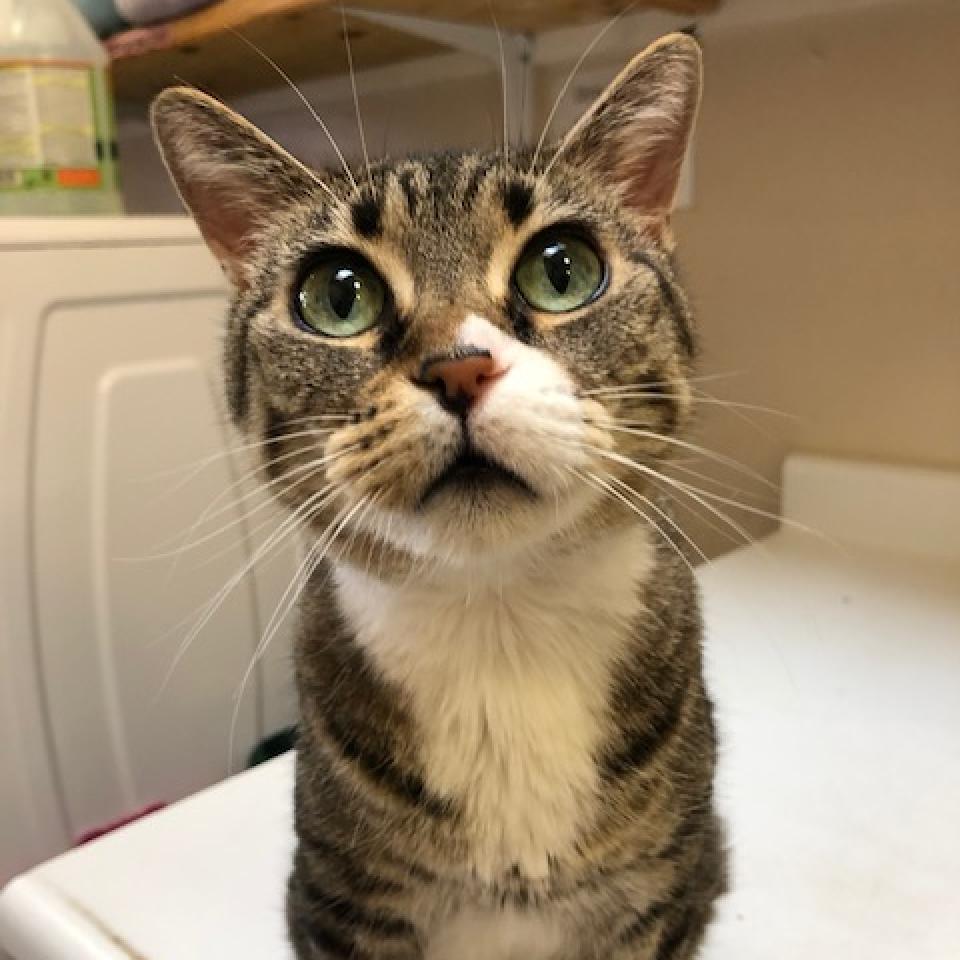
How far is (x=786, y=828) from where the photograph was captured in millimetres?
780

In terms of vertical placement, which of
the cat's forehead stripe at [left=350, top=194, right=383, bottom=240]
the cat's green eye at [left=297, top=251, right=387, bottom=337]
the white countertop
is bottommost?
the white countertop

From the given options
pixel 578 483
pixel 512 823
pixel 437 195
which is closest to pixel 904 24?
pixel 437 195

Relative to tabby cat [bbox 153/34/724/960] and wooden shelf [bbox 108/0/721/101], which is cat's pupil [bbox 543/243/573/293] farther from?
wooden shelf [bbox 108/0/721/101]

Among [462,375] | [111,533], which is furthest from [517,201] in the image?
[111,533]

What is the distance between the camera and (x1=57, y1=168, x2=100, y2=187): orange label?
118 centimetres

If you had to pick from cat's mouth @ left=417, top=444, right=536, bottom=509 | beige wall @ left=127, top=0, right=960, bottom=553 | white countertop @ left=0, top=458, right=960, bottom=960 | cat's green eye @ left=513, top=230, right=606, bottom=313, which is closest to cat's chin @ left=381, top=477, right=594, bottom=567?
cat's mouth @ left=417, top=444, right=536, bottom=509

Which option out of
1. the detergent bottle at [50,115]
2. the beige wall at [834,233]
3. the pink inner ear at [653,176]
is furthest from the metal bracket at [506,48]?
the pink inner ear at [653,176]

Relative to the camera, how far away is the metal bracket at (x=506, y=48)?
1.31 m

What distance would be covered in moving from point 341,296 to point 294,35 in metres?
0.83

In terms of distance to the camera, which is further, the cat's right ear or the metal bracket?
the metal bracket

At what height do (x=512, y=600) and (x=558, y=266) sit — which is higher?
(x=558, y=266)

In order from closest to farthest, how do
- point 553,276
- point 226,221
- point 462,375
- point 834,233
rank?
point 462,375 < point 553,276 < point 226,221 < point 834,233

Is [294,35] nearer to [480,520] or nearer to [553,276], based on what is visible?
[553,276]

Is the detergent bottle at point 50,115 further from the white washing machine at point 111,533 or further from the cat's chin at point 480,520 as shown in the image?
the cat's chin at point 480,520
